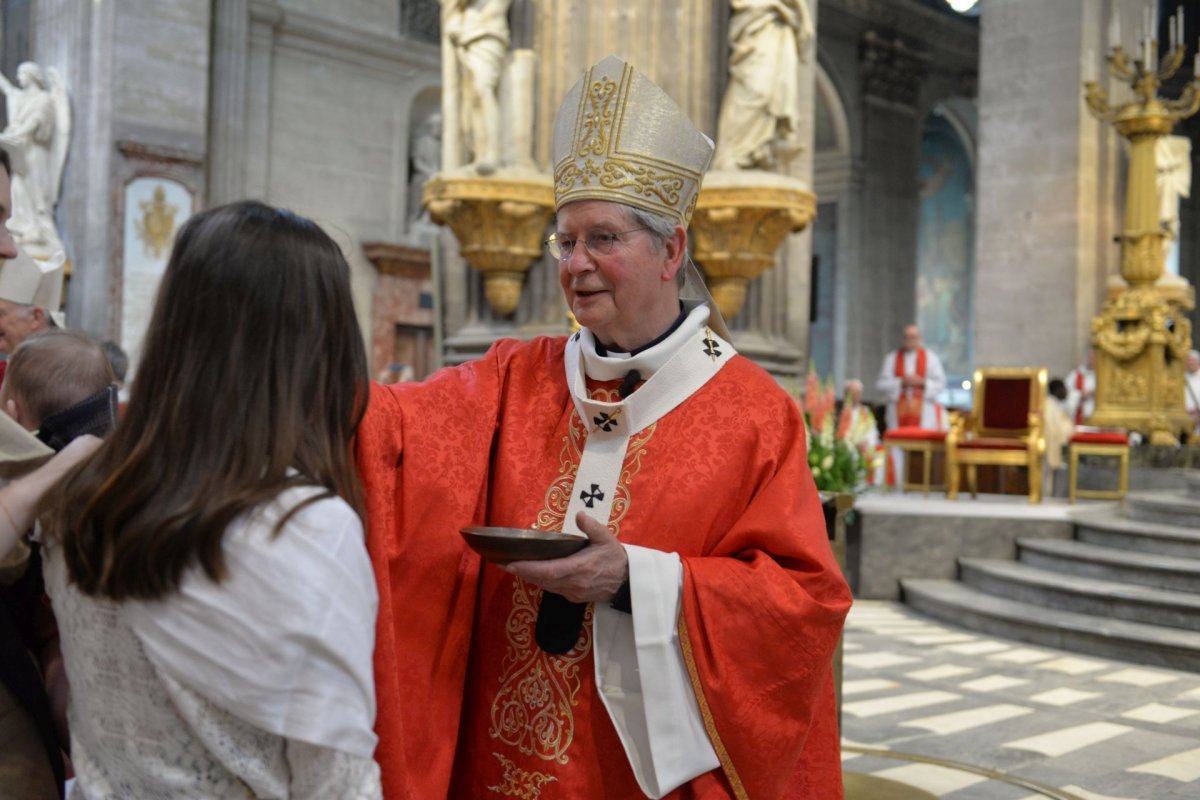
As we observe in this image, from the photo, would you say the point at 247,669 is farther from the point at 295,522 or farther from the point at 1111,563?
the point at 1111,563

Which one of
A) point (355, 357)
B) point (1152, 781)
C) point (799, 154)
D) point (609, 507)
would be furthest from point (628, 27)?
point (355, 357)

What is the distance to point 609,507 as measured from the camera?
214cm

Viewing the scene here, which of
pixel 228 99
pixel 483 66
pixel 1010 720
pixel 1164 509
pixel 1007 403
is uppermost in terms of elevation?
pixel 228 99

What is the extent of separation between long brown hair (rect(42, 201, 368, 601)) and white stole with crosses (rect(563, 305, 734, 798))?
2.22 feet

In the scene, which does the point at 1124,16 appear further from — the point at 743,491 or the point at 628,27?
the point at 743,491

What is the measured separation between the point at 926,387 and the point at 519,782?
10181 millimetres

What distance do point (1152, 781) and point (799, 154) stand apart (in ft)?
13.7

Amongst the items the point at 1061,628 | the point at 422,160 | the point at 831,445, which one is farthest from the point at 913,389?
the point at 422,160

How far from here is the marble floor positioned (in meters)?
3.90

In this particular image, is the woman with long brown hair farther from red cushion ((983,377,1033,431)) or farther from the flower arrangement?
red cushion ((983,377,1033,431))

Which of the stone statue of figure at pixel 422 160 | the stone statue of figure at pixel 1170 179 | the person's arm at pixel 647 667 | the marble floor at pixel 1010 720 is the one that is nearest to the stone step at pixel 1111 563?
the marble floor at pixel 1010 720

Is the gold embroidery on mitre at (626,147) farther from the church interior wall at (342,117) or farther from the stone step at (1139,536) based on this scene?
the church interior wall at (342,117)

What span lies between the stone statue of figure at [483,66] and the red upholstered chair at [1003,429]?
4556 mm

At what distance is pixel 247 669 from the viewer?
125 cm
